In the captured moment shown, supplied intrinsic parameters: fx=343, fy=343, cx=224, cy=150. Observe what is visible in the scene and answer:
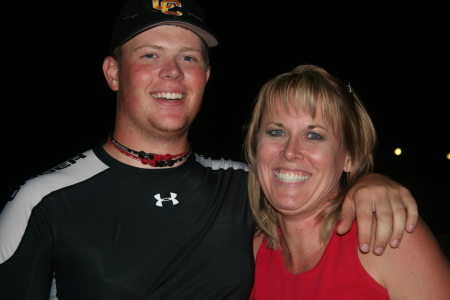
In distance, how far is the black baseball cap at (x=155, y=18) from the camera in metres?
1.92

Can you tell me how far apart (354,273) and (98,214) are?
1.28 meters

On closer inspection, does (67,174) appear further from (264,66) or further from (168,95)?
(264,66)

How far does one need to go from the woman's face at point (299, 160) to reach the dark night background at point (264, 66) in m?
9.25

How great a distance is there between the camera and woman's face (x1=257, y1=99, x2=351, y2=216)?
1.91 m

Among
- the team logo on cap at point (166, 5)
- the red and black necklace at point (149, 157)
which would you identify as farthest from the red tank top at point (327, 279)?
the team logo on cap at point (166, 5)

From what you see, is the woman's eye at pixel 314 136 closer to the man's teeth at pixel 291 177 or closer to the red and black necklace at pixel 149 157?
the man's teeth at pixel 291 177

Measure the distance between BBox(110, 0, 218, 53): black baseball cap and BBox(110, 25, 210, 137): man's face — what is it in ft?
0.15

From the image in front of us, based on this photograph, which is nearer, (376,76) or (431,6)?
(431,6)

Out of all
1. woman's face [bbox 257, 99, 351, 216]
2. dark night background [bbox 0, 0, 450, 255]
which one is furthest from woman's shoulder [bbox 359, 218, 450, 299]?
dark night background [bbox 0, 0, 450, 255]

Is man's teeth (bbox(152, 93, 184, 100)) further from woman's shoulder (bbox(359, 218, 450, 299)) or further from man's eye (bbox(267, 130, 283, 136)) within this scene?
woman's shoulder (bbox(359, 218, 450, 299))

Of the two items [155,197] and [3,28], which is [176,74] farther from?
[3,28]

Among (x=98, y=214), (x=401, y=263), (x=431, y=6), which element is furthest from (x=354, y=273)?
(x=431, y=6)

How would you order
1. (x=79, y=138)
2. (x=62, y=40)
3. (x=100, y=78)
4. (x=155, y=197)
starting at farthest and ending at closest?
(x=79, y=138) → (x=100, y=78) → (x=62, y=40) → (x=155, y=197)

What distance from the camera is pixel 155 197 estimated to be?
1.80 metres
